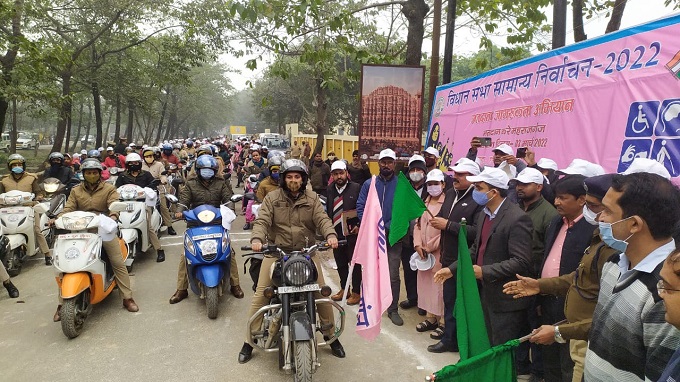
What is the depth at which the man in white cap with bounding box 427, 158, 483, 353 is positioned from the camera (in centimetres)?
419

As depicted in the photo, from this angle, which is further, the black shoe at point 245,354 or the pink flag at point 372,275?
the black shoe at point 245,354

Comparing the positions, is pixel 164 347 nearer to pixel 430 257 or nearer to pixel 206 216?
pixel 206 216

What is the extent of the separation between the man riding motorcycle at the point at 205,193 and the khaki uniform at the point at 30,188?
2721mm

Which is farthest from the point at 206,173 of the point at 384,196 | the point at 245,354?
the point at 245,354

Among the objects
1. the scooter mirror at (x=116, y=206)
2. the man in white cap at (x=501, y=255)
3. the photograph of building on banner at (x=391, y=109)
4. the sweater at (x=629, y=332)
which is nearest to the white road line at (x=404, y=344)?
the man in white cap at (x=501, y=255)

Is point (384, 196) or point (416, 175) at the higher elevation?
point (416, 175)

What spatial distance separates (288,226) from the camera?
3980 millimetres

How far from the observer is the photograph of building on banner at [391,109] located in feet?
27.3

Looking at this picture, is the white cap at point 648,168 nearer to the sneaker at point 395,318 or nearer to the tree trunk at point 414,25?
the sneaker at point 395,318

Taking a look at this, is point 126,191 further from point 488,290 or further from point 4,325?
point 488,290

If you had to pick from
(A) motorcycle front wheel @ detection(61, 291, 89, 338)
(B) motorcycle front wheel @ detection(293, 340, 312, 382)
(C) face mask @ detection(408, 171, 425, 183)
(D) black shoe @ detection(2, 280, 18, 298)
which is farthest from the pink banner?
(D) black shoe @ detection(2, 280, 18, 298)

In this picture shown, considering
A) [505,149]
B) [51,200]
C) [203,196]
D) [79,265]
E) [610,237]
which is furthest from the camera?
[51,200]

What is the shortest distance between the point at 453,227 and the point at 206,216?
2.89 metres

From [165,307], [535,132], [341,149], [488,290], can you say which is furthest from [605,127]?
[341,149]
